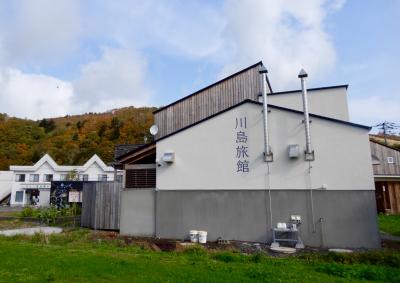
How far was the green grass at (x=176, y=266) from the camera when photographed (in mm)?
6586

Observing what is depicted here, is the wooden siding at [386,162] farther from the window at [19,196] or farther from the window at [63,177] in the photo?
the window at [19,196]

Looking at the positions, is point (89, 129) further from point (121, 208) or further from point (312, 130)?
point (312, 130)

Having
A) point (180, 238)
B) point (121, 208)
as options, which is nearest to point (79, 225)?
point (121, 208)

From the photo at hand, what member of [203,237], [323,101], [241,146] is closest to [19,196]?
[203,237]

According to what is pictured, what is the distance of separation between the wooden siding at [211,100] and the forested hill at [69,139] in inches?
1511

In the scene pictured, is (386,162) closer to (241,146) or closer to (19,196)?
(241,146)

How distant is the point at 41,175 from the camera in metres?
44.8

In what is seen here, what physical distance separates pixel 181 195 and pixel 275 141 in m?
4.61

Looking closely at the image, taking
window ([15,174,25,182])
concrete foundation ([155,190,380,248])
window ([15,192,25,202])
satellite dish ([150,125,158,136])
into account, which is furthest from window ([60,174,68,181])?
concrete foundation ([155,190,380,248])

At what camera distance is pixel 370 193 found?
11.2 meters

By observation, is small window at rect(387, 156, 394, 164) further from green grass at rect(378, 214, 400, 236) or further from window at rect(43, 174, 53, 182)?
window at rect(43, 174, 53, 182)

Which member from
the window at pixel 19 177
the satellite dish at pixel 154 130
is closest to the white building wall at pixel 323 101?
the satellite dish at pixel 154 130

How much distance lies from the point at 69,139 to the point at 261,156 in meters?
64.8

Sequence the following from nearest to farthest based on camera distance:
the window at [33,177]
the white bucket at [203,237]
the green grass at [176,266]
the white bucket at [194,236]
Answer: the green grass at [176,266] → the white bucket at [203,237] → the white bucket at [194,236] → the window at [33,177]
